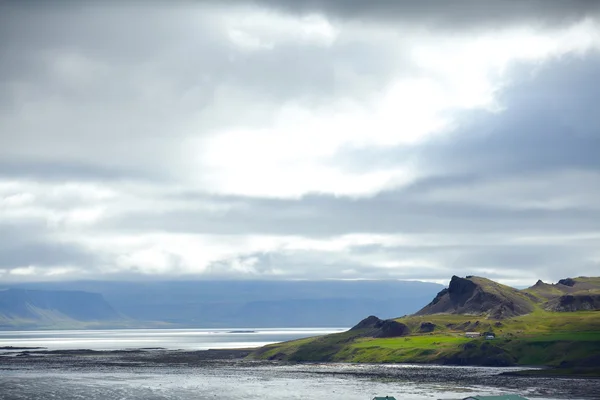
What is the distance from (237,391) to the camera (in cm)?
19175

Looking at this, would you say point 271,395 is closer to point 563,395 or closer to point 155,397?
point 155,397

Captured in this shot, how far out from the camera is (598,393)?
568 feet

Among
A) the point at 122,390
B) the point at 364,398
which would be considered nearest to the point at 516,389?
the point at 364,398

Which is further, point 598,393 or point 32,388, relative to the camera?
point 32,388

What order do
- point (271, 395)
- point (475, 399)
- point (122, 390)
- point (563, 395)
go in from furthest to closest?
point (122, 390) < point (271, 395) < point (563, 395) < point (475, 399)

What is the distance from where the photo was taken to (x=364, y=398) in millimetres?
171250

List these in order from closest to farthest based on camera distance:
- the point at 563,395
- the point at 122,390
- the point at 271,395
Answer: the point at 563,395 < the point at 271,395 < the point at 122,390

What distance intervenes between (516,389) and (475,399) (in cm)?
5600

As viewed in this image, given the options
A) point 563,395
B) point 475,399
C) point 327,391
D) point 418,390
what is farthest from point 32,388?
point 563,395

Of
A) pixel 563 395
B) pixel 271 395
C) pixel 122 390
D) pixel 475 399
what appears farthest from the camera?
pixel 122 390

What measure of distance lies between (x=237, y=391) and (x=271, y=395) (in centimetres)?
1492

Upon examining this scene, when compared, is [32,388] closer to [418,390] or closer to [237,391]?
[237,391]

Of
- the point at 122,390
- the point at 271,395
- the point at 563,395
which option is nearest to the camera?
the point at 563,395

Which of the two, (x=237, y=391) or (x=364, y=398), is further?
(x=237, y=391)
